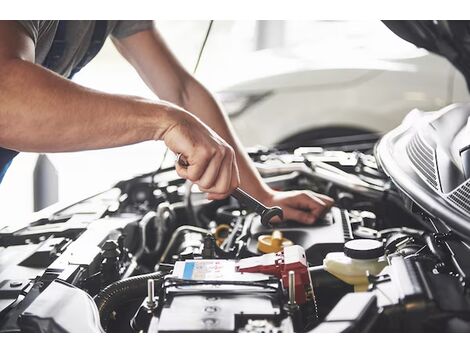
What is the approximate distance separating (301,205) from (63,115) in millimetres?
621

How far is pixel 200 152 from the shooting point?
966mm

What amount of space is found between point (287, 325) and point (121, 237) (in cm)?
50

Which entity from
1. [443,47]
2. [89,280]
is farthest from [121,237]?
[443,47]

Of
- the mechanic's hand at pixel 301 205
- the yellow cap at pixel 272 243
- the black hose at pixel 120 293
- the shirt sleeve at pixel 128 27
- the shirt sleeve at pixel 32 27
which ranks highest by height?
the shirt sleeve at pixel 128 27

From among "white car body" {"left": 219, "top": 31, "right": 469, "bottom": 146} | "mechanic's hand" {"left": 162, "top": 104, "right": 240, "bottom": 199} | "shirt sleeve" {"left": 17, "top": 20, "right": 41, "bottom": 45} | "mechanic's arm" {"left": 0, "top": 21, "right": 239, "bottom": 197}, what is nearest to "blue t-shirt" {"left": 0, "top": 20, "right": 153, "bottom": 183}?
"shirt sleeve" {"left": 17, "top": 20, "right": 41, "bottom": 45}

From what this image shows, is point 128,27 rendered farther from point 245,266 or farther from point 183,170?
point 245,266

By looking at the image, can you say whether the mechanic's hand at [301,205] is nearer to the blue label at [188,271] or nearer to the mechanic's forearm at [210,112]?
the mechanic's forearm at [210,112]

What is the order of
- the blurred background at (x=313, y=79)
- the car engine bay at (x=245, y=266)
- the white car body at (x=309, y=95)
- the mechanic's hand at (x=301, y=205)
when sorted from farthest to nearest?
the white car body at (x=309, y=95) < the blurred background at (x=313, y=79) < the mechanic's hand at (x=301, y=205) < the car engine bay at (x=245, y=266)

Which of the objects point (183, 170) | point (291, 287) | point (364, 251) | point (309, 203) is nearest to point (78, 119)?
point (183, 170)

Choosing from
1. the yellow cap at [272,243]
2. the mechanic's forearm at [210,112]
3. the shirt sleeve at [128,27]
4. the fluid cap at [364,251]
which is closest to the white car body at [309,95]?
the mechanic's forearm at [210,112]

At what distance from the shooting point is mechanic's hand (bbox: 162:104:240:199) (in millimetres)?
968

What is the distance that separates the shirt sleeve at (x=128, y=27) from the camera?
4.79 feet

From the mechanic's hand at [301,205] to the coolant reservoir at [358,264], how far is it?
11.2 inches
